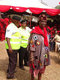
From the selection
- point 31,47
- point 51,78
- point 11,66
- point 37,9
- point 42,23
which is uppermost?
point 37,9

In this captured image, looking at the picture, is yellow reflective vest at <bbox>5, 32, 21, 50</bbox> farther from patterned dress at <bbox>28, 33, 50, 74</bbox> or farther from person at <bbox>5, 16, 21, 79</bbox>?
patterned dress at <bbox>28, 33, 50, 74</bbox>

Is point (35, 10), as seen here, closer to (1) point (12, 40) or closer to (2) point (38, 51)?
(1) point (12, 40)

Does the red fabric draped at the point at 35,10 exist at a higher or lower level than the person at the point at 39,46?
higher

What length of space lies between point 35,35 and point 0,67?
247 cm

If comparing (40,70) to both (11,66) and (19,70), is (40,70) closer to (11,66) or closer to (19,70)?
(11,66)

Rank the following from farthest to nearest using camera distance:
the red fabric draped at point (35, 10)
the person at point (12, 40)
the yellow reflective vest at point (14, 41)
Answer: the red fabric draped at point (35, 10) → the yellow reflective vest at point (14, 41) → the person at point (12, 40)

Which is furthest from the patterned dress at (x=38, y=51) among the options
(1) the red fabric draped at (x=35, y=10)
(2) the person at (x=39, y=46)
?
(1) the red fabric draped at (x=35, y=10)

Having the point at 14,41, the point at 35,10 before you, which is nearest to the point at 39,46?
the point at 14,41

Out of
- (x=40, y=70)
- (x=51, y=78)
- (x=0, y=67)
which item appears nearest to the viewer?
(x=40, y=70)

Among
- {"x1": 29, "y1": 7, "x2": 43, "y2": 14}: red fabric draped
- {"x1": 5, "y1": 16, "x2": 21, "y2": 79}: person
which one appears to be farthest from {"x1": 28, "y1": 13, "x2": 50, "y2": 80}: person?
{"x1": 29, "y1": 7, "x2": 43, "y2": 14}: red fabric draped

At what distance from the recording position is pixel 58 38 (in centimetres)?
772

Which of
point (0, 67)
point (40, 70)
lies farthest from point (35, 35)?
point (0, 67)

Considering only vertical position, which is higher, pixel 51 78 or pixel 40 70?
pixel 40 70

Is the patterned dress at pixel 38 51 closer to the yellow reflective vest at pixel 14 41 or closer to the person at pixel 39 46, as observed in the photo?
the person at pixel 39 46
